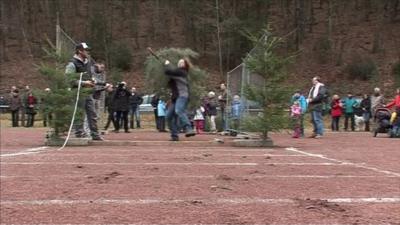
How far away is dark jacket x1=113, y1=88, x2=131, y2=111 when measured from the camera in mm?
21391

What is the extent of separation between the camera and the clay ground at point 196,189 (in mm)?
5789

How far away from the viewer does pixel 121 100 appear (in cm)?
2164

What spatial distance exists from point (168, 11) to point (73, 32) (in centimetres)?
882

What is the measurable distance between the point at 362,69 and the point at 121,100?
2966 cm

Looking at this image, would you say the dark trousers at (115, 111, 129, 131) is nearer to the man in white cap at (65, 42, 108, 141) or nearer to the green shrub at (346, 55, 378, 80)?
the man in white cap at (65, 42, 108, 141)

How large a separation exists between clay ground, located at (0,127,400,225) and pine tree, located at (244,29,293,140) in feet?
9.93

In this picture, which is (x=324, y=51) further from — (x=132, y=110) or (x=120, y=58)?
(x=132, y=110)

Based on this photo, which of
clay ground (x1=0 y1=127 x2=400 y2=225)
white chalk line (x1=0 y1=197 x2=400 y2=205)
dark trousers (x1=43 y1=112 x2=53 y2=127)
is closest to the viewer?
clay ground (x1=0 y1=127 x2=400 y2=225)

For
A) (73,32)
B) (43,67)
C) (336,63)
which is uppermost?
(73,32)

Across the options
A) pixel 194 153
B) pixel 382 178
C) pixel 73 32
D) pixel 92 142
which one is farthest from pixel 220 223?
pixel 73 32

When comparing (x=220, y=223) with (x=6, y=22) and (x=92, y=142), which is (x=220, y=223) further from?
(x=6, y=22)

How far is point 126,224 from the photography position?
5477mm

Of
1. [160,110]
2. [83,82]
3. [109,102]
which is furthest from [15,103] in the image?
[83,82]

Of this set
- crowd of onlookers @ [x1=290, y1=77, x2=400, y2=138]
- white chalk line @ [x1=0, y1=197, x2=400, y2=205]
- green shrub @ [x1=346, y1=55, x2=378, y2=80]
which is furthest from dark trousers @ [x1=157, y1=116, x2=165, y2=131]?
green shrub @ [x1=346, y1=55, x2=378, y2=80]
